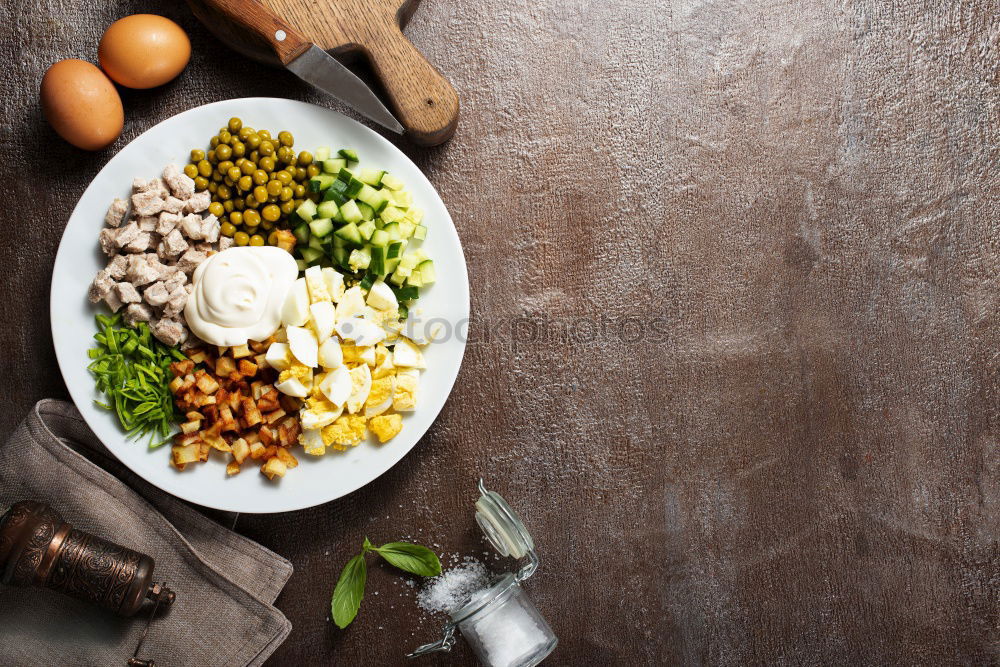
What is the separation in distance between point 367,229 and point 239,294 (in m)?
0.38

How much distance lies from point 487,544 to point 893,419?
1386 millimetres

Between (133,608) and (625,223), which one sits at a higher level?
(625,223)

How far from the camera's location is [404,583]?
6.46ft

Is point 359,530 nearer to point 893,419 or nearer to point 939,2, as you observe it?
point 893,419

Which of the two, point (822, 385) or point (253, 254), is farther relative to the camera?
point (822, 385)

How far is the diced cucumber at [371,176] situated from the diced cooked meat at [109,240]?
0.68 meters

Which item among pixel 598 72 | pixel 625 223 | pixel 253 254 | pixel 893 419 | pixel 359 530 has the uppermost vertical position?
pixel 598 72

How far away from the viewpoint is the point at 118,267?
67.9 inches

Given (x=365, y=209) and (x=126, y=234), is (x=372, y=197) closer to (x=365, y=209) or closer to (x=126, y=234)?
(x=365, y=209)

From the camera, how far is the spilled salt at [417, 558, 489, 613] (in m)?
1.97

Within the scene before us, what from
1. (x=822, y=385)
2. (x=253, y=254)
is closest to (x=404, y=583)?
(x=253, y=254)

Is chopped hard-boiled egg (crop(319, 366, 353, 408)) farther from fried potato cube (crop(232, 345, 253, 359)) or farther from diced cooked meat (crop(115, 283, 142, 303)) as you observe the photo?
diced cooked meat (crop(115, 283, 142, 303))

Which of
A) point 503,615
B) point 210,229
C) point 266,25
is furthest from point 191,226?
point 503,615

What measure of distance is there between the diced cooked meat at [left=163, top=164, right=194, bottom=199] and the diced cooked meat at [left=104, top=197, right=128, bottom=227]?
0.42ft
